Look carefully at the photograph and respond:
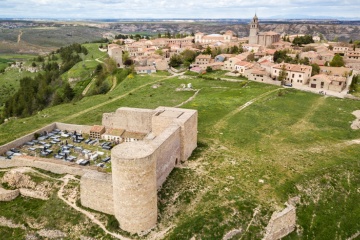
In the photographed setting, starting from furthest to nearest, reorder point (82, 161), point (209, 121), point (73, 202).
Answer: point (209, 121) → point (82, 161) → point (73, 202)

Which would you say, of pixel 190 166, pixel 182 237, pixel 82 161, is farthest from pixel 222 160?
pixel 82 161

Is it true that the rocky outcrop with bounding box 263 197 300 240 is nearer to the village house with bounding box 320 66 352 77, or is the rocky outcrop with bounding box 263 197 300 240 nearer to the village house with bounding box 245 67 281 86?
the village house with bounding box 245 67 281 86

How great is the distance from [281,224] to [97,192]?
13.8 meters

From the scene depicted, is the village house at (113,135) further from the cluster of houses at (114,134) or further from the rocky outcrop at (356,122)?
the rocky outcrop at (356,122)

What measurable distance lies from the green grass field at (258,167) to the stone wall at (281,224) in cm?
55

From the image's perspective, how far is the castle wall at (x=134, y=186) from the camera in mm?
20938

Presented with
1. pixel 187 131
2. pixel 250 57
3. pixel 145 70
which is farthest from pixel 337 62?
pixel 187 131

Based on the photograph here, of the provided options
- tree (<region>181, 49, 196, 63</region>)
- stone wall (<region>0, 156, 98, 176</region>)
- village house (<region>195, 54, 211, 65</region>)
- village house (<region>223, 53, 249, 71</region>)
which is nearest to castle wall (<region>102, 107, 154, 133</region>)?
stone wall (<region>0, 156, 98, 176</region>)

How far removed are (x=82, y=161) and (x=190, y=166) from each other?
1085 centimetres

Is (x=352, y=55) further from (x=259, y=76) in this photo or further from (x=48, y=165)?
(x=48, y=165)

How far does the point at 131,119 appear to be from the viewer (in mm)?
38406

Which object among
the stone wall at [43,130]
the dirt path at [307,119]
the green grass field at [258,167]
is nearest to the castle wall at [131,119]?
the stone wall at [43,130]

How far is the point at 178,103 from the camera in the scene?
53.6 meters

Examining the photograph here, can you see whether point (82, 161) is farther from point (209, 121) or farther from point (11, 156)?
point (209, 121)
